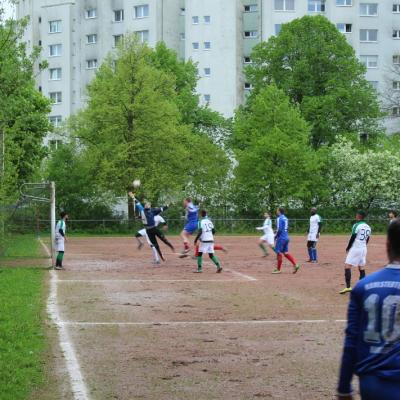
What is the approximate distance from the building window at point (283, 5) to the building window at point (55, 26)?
86.1 ft

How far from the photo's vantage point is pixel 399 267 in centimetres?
428

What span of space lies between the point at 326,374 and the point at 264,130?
A: 154ft

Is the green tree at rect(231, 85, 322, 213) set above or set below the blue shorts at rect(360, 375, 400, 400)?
above

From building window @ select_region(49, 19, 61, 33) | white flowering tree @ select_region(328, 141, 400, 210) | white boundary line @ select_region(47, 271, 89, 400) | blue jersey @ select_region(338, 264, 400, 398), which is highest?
building window @ select_region(49, 19, 61, 33)

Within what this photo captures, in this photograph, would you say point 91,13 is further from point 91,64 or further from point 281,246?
point 281,246

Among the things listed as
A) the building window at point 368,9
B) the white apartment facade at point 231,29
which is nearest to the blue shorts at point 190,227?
the white apartment facade at point 231,29

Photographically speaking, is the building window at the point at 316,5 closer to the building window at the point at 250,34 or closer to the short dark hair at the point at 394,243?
the building window at the point at 250,34

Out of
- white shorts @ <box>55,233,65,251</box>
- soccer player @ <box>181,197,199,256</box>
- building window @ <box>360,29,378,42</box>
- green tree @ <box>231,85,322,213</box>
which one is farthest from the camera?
building window @ <box>360,29,378,42</box>

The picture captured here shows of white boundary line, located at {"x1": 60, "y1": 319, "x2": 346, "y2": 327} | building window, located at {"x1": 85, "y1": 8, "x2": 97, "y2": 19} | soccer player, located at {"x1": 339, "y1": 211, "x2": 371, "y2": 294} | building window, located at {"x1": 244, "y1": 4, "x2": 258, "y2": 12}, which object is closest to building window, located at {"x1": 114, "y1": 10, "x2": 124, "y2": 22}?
building window, located at {"x1": 85, "y1": 8, "x2": 97, "y2": 19}

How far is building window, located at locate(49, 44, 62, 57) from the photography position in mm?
84938

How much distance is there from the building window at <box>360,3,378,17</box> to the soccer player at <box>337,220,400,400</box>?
74.0 m

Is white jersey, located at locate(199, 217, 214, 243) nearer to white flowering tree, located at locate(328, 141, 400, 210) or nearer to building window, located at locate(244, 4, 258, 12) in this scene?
white flowering tree, located at locate(328, 141, 400, 210)

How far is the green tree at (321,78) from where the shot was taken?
59938 mm

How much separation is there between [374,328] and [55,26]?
3372 inches
